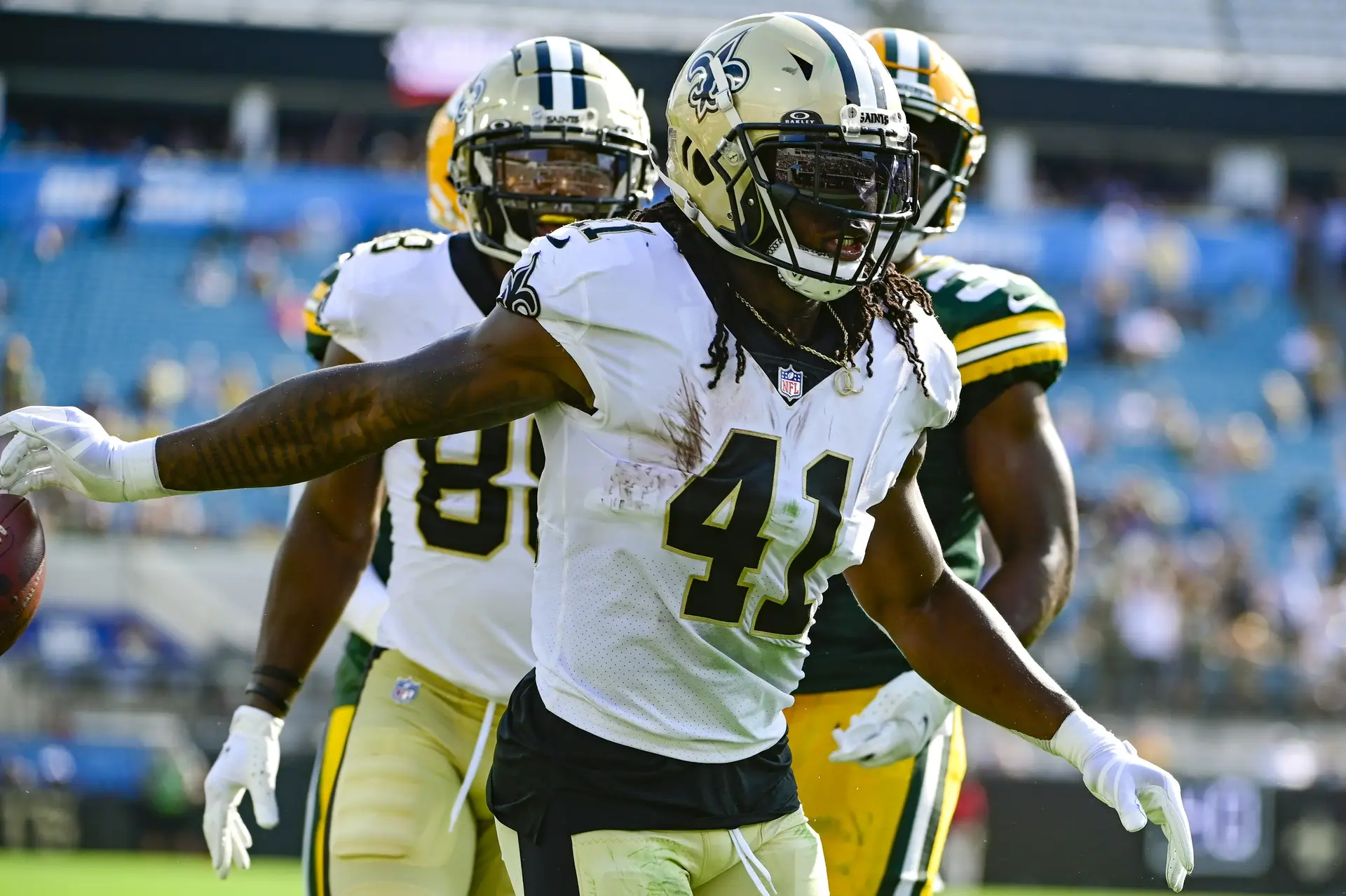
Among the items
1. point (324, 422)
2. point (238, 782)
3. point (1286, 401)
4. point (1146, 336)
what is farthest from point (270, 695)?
point (1286, 401)

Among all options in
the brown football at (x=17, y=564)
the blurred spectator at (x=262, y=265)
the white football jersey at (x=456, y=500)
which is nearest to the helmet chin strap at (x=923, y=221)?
the white football jersey at (x=456, y=500)

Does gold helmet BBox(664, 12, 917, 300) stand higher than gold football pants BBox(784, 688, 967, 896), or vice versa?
gold helmet BBox(664, 12, 917, 300)

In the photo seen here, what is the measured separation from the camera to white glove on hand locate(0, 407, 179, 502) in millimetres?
2602

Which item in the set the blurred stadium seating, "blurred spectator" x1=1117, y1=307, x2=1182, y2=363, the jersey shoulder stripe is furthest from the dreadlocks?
"blurred spectator" x1=1117, y1=307, x2=1182, y2=363

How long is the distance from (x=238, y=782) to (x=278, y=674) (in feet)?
0.77

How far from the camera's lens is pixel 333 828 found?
337 cm

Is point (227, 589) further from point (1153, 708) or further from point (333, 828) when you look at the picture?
point (333, 828)

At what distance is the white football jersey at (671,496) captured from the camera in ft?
8.27

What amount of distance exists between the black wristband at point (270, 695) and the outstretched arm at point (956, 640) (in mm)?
1293

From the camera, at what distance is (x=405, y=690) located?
348 cm

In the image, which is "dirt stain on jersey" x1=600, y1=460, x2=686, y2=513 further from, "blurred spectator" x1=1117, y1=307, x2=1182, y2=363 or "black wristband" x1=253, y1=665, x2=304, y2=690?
"blurred spectator" x1=1117, y1=307, x2=1182, y2=363

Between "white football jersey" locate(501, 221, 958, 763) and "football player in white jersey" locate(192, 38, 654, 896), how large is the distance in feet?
2.59

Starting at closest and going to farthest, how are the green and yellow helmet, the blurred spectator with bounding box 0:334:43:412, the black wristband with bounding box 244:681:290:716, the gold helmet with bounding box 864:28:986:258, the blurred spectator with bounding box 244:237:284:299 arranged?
the black wristband with bounding box 244:681:290:716
the gold helmet with bounding box 864:28:986:258
the green and yellow helmet
the blurred spectator with bounding box 0:334:43:412
the blurred spectator with bounding box 244:237:284:299

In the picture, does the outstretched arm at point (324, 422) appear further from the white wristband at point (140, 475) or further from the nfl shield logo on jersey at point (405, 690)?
the nfl shield logo on jersey at point (405, 690)
